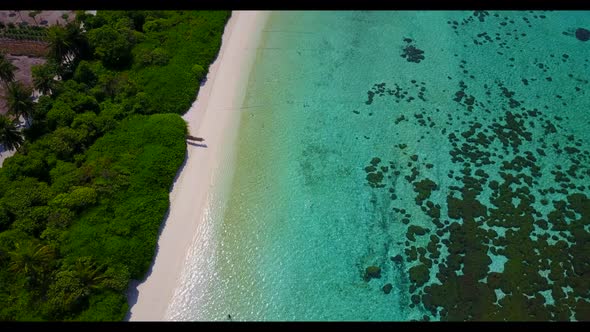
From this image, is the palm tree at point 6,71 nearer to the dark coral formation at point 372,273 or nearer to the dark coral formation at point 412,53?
the dark coral formation at point 372,273

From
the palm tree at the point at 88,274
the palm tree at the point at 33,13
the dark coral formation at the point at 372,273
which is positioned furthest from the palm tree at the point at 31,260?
the palm tree at the point at 33,13

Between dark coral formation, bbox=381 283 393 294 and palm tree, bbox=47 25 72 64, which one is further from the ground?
palm tree, bbox=47 25 72 64

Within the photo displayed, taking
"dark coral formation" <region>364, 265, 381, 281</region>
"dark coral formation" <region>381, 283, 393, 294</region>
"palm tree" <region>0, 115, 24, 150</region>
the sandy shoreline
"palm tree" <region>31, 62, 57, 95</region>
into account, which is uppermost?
"palm tree" <region>31, 62, 57, 95</region>

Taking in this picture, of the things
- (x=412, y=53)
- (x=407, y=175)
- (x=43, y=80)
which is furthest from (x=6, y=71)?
(x=412, y=53)

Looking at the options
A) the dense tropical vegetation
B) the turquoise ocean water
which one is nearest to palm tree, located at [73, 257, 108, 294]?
the dense tropical vegetation

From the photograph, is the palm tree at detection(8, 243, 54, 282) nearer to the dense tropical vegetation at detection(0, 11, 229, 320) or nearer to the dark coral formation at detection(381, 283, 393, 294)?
the dense tropical vegetation at detection(0, 11, 229, 320)
